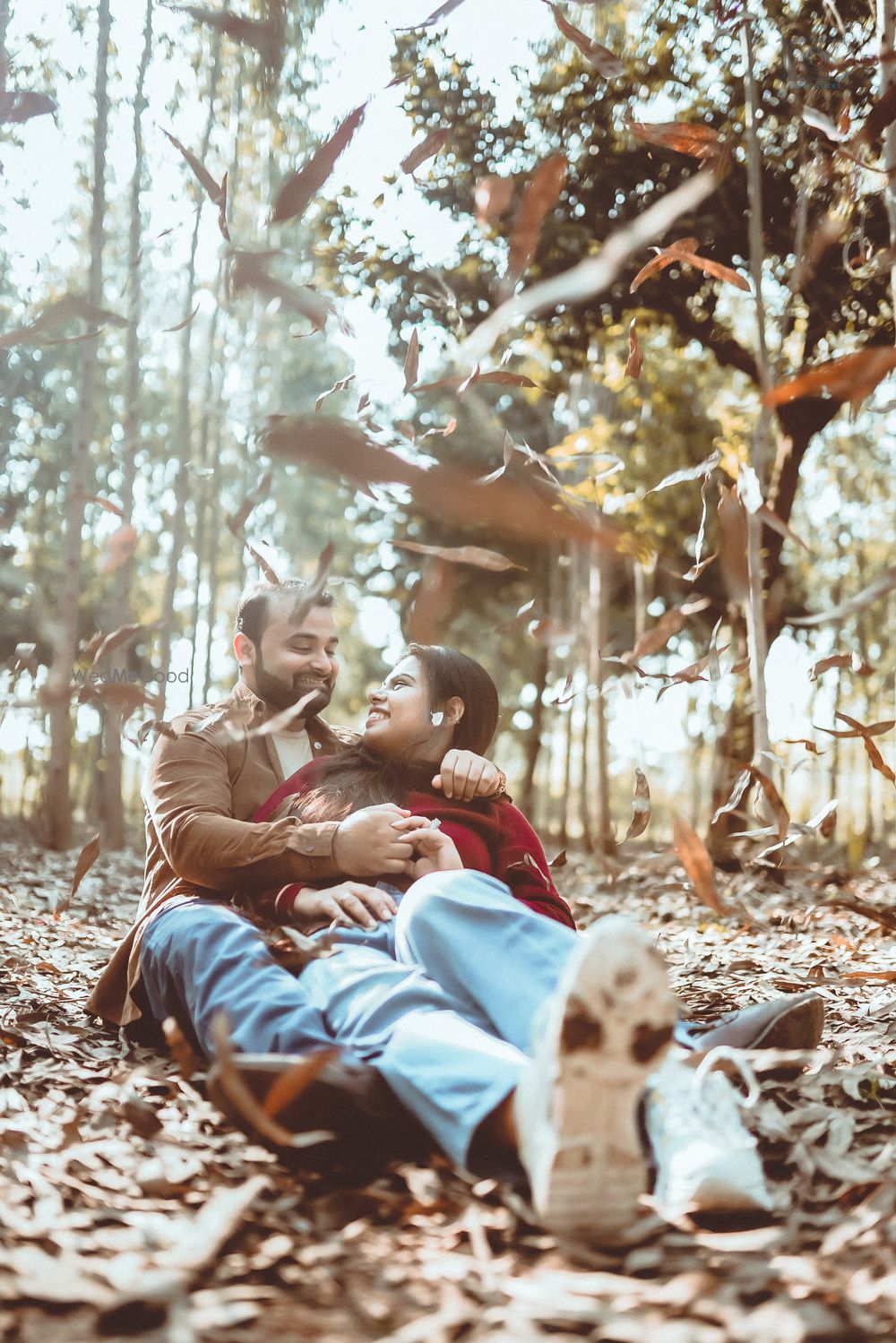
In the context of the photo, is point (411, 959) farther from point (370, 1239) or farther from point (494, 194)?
point (494, 194)

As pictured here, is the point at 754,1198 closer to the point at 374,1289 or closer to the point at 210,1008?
the point at 374,1289

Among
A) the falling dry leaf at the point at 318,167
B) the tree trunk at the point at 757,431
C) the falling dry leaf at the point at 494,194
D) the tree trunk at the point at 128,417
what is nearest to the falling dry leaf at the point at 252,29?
the falling dry leaf at the point at 318,167

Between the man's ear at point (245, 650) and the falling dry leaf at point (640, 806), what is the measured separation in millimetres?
770

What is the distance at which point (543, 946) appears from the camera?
134cm

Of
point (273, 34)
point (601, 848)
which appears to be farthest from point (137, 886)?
point (273, 34)

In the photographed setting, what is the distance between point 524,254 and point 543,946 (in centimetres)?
85

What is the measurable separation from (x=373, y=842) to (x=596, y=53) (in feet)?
3.60

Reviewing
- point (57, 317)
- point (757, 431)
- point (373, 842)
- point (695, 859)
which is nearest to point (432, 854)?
point (373, 842)

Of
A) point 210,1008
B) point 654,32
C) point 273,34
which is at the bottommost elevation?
point 210,1008

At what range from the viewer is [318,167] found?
890 millimetres

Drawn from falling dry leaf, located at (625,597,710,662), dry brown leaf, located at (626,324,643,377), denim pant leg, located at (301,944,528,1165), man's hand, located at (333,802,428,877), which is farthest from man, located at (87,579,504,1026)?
dry brown leaf, located at (626,324,643,377)

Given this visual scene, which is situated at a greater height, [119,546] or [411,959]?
[119,546]

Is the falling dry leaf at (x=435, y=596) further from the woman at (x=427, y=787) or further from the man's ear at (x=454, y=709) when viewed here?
the man's ear at (x=454, y=709)

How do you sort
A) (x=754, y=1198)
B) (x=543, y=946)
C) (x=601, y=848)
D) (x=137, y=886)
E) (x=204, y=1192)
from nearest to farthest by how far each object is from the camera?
(x=754, y=1198)
(x=204, y=1192)
(x=543, y=946)
(x=601, y=848)
(x=137, y=886)
